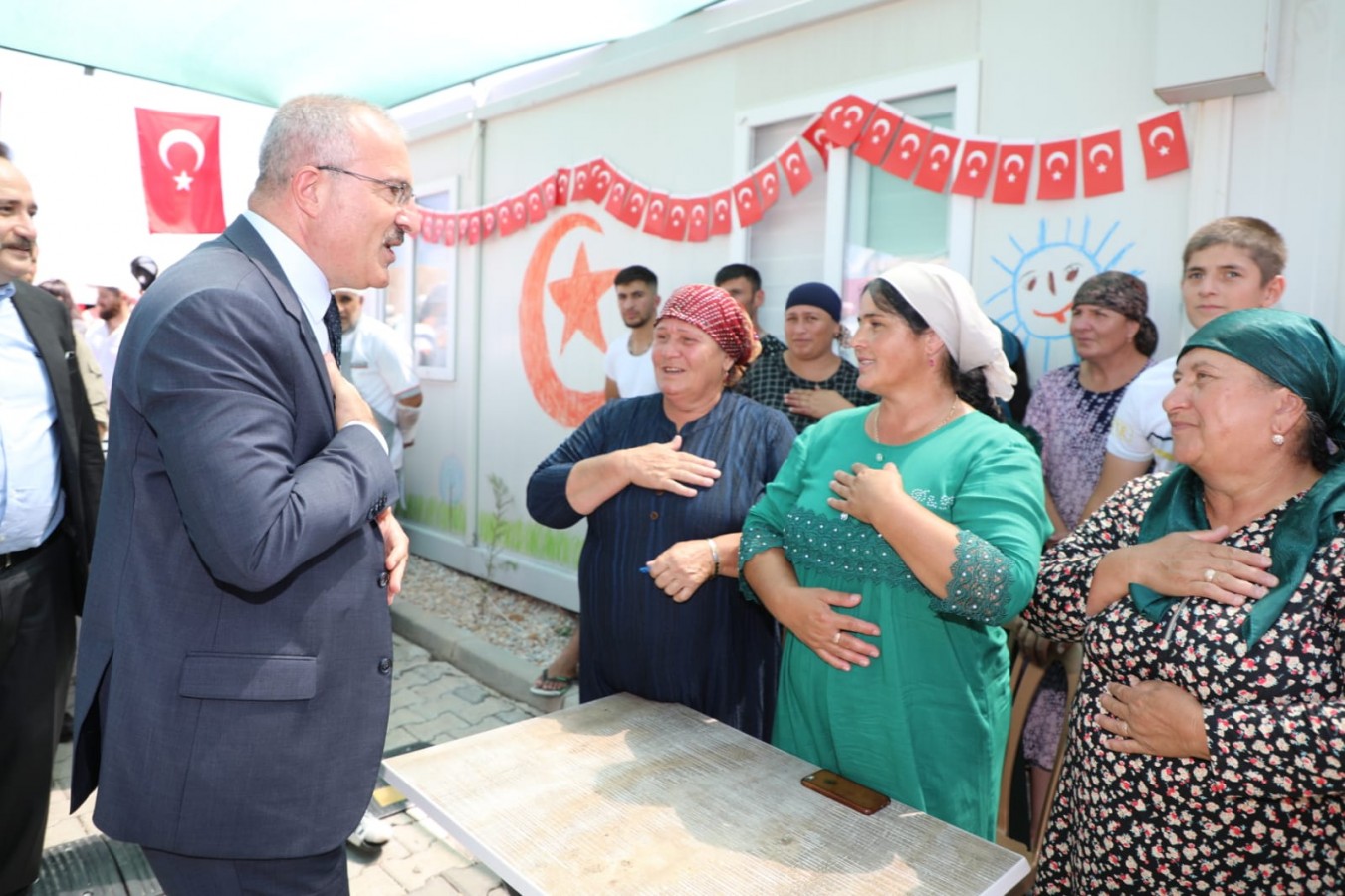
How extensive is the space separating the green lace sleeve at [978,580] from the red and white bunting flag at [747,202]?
329 cm

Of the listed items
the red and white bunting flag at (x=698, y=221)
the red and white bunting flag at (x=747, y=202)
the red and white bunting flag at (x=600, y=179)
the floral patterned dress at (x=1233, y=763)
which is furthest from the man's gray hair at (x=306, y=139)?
the red and white bunting flag at (x=600, y=179)

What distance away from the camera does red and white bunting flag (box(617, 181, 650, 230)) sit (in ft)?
17.3

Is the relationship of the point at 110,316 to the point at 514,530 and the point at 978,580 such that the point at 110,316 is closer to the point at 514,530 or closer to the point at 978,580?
the point at 514,530

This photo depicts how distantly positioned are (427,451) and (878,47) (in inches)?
189

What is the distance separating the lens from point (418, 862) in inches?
122

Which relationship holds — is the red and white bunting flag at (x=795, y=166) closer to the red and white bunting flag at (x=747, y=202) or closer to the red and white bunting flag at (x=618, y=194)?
the red and white bunting flag at (x=747, y=202)

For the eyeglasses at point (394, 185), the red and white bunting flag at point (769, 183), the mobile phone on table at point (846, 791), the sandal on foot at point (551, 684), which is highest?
the red and white bunting flag at point (769, 183)

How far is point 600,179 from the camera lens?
552 centimetres

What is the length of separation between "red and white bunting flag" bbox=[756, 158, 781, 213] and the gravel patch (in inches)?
108

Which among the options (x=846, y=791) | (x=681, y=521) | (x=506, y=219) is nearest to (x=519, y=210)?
(x=506, y=219)

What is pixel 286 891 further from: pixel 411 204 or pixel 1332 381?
pixel 1332 381

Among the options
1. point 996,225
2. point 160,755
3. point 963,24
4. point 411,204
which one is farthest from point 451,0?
point 160,755

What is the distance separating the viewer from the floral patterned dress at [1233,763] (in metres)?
1.40

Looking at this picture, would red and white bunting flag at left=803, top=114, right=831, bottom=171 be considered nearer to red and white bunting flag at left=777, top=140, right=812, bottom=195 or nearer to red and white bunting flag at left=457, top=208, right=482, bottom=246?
red and white bunting flag at left=777, top=140, right=812, bottom=195
